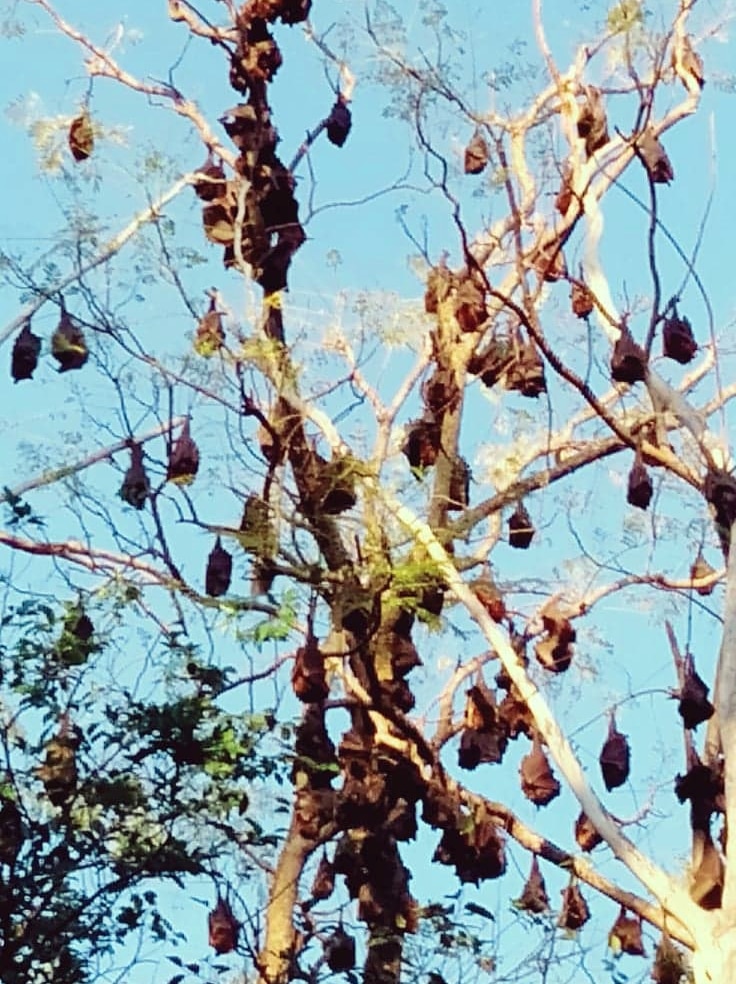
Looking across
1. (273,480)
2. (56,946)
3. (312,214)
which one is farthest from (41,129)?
(56,946)

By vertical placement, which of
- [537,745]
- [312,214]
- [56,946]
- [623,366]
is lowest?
[56,946]

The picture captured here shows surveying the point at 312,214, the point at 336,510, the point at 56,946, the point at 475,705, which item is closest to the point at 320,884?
A: the point at 475,705

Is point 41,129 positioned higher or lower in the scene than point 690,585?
higher

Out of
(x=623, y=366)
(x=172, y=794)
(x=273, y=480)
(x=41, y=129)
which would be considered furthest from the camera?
(x=41, y=129)

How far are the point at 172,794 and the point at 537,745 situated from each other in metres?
3.12

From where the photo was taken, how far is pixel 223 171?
10211 millimetres

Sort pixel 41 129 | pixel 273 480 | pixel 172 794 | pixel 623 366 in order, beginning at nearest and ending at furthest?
pixel 172 794, pixel 273 480, pixel 623 366, pixel 41 129

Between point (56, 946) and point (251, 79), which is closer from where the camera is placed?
point (56, 946)

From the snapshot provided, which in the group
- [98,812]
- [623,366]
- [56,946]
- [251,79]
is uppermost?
[251,79]

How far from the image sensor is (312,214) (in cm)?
962

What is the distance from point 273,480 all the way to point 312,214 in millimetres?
2043

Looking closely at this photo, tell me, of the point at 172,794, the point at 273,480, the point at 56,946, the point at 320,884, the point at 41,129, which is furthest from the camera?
the point at 41,129

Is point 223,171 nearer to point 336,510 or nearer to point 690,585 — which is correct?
point 336,510

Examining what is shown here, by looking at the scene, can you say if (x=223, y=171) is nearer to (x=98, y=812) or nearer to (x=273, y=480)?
(x=273, y=480)
